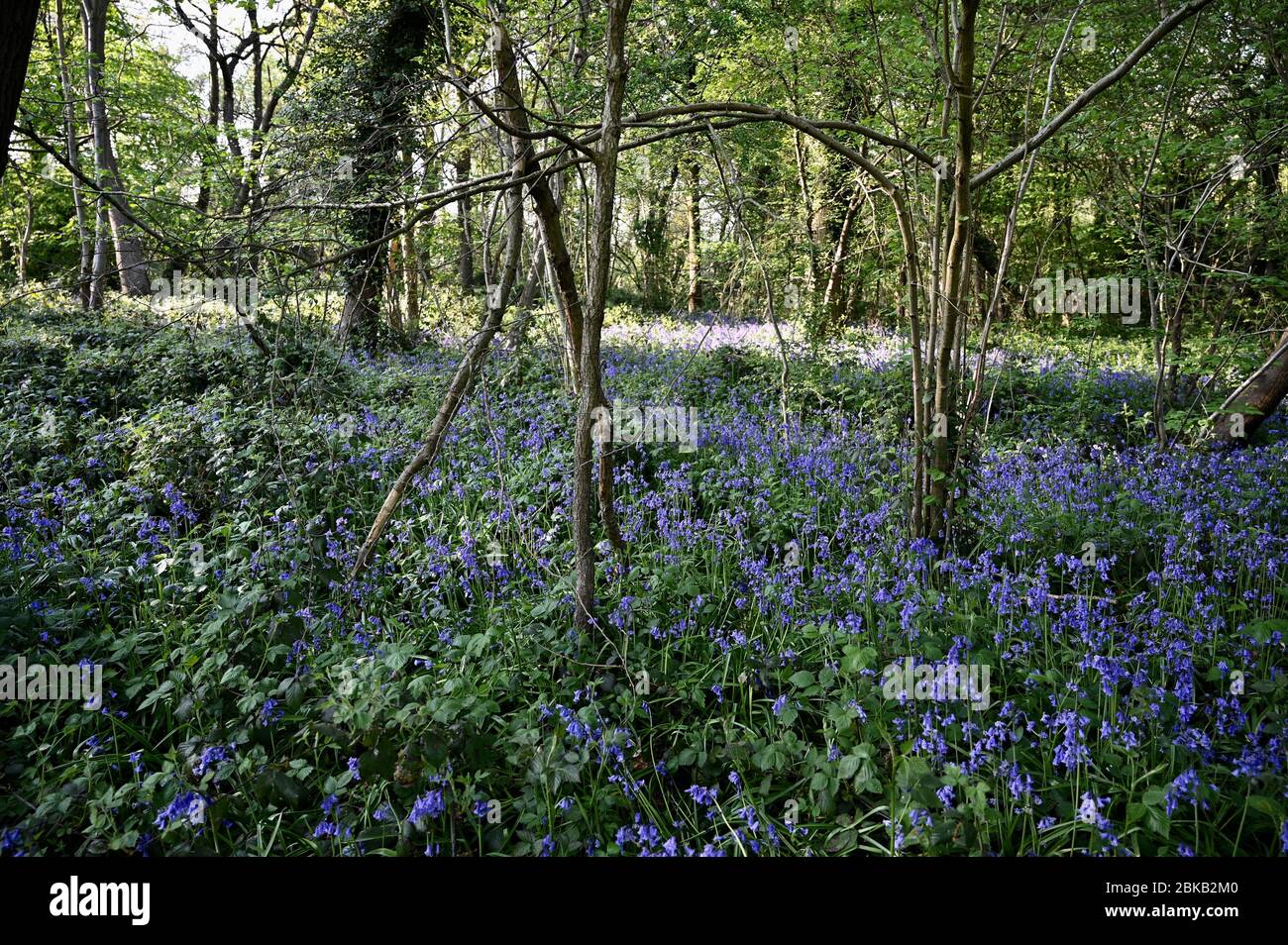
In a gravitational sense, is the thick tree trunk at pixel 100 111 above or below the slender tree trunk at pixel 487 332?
above

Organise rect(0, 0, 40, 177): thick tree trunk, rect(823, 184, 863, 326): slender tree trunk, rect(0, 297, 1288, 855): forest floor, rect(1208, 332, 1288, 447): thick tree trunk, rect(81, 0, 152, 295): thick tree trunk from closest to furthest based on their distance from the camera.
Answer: rect(0, 0, 40, 177): thick tree trunk → rect(0, 297, 1288, 855): forest floor → rect(1208, 332, 1288, 447): thick tree trunk → rect(81, 0, 152, 295): thick tree trunk → rect(823, 184, 863, 326): slender tree trunk

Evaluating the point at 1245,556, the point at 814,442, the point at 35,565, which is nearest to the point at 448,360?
the point at 814,442

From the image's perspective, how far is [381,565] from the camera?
4.15 m

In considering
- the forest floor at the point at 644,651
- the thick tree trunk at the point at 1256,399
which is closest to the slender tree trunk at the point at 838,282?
the thick tree trunk at the point at 1256,399

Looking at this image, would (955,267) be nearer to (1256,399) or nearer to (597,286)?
(597,286)

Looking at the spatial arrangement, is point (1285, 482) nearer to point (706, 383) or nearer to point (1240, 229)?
point (1240, 229)

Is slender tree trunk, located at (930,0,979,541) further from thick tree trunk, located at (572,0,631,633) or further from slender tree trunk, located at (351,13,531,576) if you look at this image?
slender tree trunk, located at (351,13,531,576)

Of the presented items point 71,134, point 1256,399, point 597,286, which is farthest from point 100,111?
point 1256,399

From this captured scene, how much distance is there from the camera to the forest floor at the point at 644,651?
7.82ft

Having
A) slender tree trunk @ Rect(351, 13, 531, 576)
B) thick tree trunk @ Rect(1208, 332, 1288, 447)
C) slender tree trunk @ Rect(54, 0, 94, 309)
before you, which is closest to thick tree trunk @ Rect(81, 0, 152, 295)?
slender tree trunk @ Rect(54, 0, 94, 309)

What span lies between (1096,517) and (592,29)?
552 centimetres

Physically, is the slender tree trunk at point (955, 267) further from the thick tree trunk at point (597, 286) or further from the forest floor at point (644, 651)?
the thick tree trunk at point (597, 286)

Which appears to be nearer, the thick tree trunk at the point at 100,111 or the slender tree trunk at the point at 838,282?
the thick tree trunk at the point at 100,111

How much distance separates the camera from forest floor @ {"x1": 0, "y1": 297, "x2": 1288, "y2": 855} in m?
2.38
